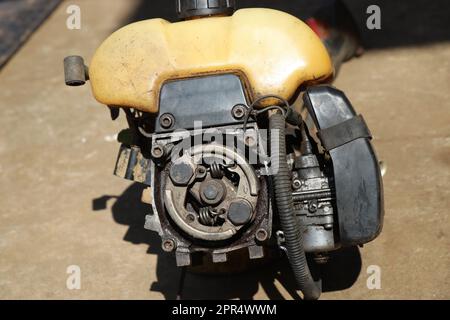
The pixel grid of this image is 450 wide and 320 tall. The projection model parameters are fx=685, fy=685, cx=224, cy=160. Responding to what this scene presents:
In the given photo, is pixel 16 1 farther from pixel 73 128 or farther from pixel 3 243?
pixel 3 243

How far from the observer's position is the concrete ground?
288cm

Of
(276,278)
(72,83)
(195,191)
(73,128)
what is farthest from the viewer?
(73,128)

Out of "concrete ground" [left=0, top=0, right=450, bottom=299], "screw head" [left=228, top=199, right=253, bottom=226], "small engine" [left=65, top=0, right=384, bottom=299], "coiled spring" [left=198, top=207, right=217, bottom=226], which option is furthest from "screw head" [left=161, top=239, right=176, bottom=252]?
"concrete ground" [left=0, top=0, right=450, bottom=299]

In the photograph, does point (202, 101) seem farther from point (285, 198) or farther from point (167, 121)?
point (285, 198)

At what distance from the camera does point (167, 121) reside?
249cm

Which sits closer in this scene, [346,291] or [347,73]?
[346,291]

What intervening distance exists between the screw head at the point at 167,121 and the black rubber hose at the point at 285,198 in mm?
362

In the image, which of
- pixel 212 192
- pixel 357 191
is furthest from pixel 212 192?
pixel 357 191

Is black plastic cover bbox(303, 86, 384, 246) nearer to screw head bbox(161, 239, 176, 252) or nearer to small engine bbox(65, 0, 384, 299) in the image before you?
small engine bbox(65, 0, 384, 299)

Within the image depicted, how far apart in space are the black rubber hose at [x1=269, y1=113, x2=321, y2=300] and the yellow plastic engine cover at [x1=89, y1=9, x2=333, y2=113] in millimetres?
180

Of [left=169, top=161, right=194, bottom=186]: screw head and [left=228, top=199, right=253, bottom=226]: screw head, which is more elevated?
[left=169, top=161, right=194, bottom=186]: screw head

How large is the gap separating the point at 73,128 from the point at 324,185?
6.69 ft

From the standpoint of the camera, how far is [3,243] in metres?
3.33

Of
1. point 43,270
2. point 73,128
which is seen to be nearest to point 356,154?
point 43,270
